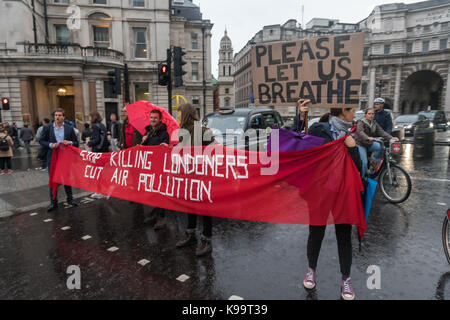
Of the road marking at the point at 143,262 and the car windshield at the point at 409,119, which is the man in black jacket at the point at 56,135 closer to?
the road marking at the point at 143,262

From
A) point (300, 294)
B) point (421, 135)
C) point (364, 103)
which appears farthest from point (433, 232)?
point (364, 103)

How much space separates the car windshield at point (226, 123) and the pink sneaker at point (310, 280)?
497cm

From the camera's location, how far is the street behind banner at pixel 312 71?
11.9 feet

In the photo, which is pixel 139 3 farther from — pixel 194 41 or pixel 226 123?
pixel 226 123

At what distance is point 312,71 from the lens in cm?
395

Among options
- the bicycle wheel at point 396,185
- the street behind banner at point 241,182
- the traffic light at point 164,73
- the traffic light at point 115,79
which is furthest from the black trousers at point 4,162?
the bicycle wheel at point 396,185

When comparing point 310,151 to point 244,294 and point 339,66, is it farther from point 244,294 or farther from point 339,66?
point 244,294

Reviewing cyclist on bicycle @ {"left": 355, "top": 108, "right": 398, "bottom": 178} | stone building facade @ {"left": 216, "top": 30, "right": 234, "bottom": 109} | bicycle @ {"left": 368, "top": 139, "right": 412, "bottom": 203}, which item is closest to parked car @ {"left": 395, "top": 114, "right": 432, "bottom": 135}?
cyclist on bicycle @ {"left": 355, "top": 108, "right": 398, "bottom": 178}

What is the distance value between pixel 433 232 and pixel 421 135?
8.11 metres

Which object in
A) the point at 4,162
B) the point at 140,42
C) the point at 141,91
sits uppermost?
the point at 140,42

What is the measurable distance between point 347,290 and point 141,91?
30.9 metres

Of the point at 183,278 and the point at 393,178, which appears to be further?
the point at 393,178

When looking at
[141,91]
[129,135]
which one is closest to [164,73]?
[129,135]
